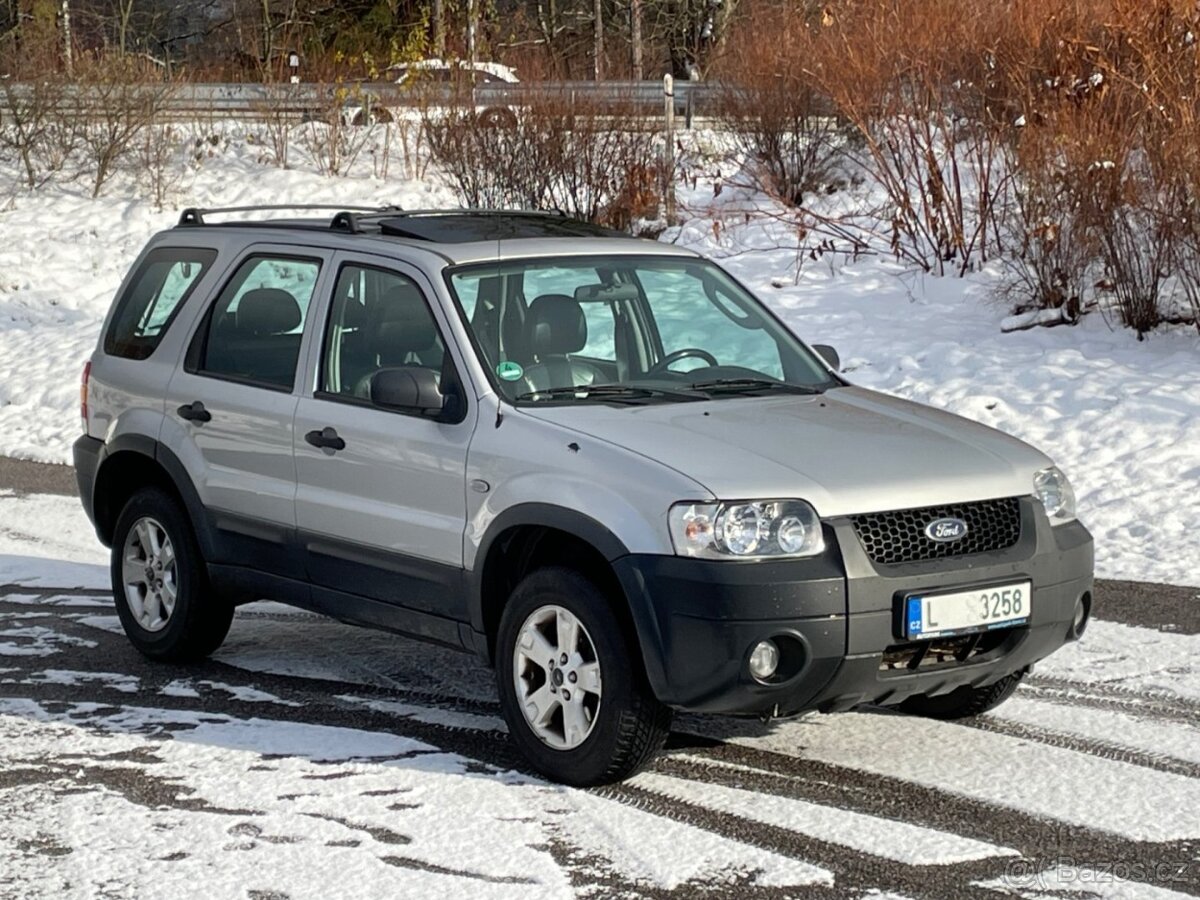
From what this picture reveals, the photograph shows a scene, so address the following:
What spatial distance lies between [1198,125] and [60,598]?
8.69 m

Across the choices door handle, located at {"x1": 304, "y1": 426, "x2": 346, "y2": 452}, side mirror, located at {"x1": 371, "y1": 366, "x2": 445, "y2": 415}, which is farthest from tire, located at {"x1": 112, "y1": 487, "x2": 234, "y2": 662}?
side mirror, located at {"x1": 371, "y1": 366, "x2": 445, "y2": 415}

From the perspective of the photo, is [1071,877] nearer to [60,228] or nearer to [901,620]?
[901,620]

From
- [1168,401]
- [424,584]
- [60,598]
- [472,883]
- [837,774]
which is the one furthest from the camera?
[1168,401]

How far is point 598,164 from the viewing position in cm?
1862

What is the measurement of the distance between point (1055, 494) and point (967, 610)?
0.72 m

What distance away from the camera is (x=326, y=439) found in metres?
6.32

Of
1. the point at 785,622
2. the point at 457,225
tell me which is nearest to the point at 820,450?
the point at 785,622

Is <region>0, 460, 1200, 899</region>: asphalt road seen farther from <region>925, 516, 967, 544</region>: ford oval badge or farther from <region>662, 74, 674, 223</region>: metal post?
<region>662, 74, 674, 223</region>: metal post

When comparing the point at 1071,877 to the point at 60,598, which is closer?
the point at 1071,877

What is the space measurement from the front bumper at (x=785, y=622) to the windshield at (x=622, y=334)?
0.99m

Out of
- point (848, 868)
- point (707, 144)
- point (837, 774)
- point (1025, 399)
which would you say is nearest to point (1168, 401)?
point (1025, 399)

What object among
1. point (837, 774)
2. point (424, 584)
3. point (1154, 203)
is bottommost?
point (837, 774)

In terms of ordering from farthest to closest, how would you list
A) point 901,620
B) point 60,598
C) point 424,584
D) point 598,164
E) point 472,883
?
point 598,164 → point 60,598 → point 424,584 → point 901,620 → point 472,883

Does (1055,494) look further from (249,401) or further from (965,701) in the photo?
(249,401)
